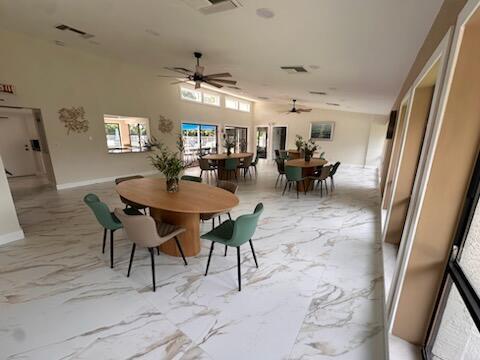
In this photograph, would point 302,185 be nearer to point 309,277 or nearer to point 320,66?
point 320,66

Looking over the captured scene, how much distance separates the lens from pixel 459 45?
3.71 feet

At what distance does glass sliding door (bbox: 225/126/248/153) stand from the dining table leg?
9.09 meters

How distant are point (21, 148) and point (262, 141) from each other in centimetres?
1050

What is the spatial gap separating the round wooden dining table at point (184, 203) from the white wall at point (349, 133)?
9.63m

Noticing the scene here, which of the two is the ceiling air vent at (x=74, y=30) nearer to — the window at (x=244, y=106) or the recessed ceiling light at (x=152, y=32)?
the recessed ceiling light at (x=152, y=32)

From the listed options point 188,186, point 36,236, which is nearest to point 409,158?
point 188,186

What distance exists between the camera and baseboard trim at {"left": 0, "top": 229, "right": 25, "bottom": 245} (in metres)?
2.93

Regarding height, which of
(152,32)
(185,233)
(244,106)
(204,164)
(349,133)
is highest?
(152,32)

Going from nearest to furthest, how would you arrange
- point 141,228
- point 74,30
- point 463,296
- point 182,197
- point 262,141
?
point 463,296
point 141,228
point 182,197
point 74,30
point 262,141

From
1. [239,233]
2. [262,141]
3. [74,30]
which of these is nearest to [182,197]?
[239,233]

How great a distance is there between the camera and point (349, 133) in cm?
1051

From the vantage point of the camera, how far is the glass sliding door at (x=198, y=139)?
945cm

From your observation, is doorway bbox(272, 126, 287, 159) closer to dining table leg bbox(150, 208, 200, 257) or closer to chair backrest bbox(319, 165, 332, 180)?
chair backrest bbox(319, 165, 332, 180)

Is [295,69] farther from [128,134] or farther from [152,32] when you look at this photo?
[128,134]
